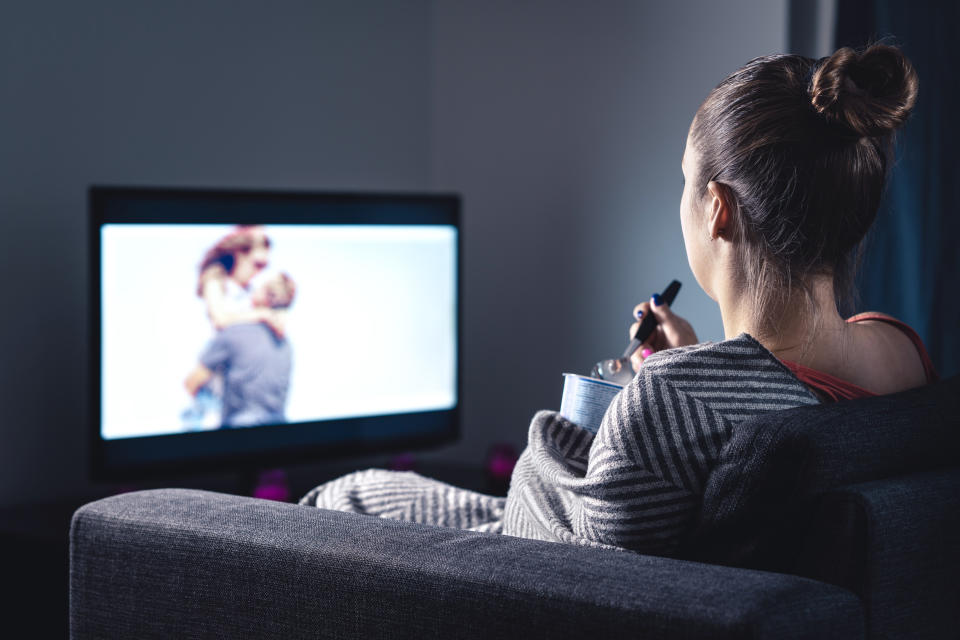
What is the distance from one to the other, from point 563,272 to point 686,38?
79 centimetres

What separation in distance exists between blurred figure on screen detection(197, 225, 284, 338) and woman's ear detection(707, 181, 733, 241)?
4.51 ft

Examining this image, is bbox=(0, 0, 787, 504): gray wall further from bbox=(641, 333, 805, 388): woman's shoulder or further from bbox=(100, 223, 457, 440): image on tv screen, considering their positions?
bbox=(641, 333, 805, 388): woman's shoulder

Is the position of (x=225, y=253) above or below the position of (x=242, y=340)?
above

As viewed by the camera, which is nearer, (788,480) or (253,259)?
(788,480)

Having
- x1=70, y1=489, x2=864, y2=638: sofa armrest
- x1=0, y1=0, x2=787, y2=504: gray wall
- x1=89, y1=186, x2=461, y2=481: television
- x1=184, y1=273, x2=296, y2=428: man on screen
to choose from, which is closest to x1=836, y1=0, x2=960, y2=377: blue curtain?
x1=0, y1=0, x2=787, y2=504: gray wall

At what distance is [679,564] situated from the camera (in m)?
1.02

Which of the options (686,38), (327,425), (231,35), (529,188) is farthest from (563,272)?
(231,35)

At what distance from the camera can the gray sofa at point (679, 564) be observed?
97cm

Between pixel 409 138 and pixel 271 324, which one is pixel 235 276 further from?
pixel 409 138

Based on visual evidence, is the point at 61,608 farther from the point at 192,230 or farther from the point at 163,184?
the point at 163,184

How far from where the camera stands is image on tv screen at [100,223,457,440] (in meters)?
2.29

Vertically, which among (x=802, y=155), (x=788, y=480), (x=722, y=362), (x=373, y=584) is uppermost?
(x=802, y=155)

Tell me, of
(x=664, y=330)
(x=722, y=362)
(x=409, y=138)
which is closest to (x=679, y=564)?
(x=722, y=362)

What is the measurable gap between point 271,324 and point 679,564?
5.42 feet
